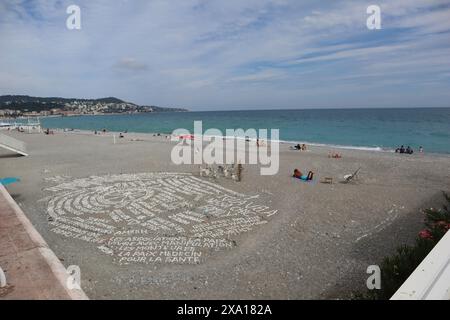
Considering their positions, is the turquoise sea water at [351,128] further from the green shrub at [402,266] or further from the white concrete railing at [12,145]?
the white concrete railing at [12,145]

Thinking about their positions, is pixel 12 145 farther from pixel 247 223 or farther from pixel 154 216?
pixel 247 223

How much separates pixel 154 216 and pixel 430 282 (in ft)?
35.0

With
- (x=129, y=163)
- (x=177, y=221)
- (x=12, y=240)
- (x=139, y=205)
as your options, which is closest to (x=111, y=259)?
(x=12, y=240)

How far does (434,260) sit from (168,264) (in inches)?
262

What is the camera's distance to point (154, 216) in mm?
12789

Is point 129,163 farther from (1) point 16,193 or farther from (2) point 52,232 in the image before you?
(2) point 52,232

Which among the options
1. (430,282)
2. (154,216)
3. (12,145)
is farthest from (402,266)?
(12,145)

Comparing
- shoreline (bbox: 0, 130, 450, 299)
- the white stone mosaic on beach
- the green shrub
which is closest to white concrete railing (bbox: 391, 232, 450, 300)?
the green shrub

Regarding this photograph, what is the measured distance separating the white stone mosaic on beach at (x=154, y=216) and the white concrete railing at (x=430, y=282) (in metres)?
6.21

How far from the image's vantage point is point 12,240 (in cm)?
779

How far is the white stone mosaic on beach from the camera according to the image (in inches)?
386

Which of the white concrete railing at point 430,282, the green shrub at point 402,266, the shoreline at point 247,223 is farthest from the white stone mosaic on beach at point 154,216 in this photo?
the white concrete railing at point 430,282

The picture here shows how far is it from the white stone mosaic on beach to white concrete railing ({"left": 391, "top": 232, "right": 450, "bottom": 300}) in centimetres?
621

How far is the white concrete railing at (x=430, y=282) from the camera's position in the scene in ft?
11.1
